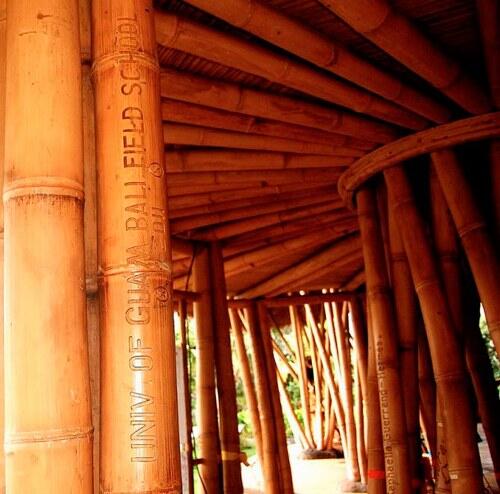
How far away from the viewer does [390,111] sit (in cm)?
652

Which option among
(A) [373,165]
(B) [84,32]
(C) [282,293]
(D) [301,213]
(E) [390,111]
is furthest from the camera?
(C) [282,293]

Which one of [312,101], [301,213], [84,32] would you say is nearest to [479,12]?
[312,101]

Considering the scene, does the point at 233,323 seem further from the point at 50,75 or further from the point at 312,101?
the point at 50,75

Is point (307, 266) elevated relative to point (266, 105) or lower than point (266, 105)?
lower

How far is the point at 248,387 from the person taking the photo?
42.1 feet

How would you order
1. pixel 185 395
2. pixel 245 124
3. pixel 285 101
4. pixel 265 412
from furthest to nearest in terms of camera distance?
pixel 265 412 → pixel 185 395 → pixel 245 124 → pixel 285 101

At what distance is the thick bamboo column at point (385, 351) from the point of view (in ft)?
21.5

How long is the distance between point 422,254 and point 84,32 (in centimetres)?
417

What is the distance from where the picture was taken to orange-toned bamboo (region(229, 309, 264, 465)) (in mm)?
12156

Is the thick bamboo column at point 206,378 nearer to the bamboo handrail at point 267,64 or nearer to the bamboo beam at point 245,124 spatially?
the bamboo beam at point 245,124

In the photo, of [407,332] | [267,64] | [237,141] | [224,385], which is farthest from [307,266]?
[267,64]

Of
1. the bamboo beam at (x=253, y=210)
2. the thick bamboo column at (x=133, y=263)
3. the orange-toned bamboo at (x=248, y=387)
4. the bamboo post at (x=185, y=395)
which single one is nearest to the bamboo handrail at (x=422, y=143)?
the bamboo beam at (x=253, y=210)

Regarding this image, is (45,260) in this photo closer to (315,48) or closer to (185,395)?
(315,48)

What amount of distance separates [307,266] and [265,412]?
2.56 metres
